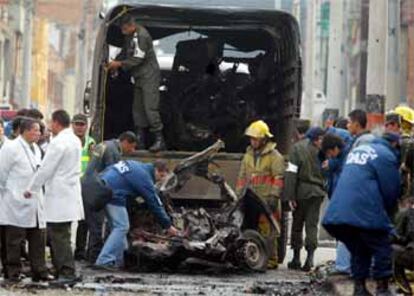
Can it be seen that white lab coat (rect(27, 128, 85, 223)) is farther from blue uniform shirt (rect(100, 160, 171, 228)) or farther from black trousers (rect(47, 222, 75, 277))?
blue uniform shirt (rect(100, 160, 171, 228))

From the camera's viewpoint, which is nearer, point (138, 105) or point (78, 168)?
point (78, 168)

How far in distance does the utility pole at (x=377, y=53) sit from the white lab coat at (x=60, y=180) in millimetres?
7239

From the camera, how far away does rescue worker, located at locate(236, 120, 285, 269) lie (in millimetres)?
16031

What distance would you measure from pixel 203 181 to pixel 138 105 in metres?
1.96

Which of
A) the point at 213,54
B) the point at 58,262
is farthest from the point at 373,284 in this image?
the point at 213,54

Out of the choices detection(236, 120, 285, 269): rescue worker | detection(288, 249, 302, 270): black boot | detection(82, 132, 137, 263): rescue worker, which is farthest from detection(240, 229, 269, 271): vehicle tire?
detection(82, 132, 137, 263): rescue worker

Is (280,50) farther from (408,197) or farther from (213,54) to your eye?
(408,197)

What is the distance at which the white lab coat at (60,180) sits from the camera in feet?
43.0

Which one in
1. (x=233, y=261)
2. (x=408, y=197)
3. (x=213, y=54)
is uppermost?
(x=213, y=54)

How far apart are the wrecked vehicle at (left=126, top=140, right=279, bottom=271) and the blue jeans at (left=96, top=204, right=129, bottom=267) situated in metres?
0.26

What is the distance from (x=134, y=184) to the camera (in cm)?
1495

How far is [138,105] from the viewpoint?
58.1 feet

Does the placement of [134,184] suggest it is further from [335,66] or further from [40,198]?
[335,66]

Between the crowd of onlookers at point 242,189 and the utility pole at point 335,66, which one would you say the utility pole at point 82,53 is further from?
the crowd of onlookers at point 242,189
